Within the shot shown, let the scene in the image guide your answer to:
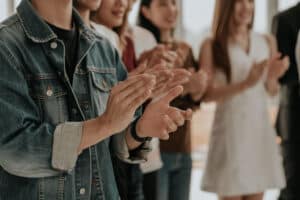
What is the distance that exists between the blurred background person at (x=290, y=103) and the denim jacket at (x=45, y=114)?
1.59m

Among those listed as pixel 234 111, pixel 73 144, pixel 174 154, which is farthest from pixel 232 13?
pixel 73 144

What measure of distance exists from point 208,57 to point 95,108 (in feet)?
4.20

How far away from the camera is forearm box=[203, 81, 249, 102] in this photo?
2150mm

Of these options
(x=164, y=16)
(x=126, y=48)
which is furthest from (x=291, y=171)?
(x=126, y=48)

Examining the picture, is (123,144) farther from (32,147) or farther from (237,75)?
(237,75)

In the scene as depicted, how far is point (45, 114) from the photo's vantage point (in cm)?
93

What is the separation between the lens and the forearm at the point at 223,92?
7.06ft

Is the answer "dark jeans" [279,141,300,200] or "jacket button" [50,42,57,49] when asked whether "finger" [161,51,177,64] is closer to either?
"jacket button" [50,42,57,49]

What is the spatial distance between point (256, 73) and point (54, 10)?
1.32m

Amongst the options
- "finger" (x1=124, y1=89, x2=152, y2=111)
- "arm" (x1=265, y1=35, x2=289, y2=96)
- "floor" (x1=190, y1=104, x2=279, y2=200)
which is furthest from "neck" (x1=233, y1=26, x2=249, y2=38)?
"floor" (x1=190, y1=104, x2=279, y2=200)

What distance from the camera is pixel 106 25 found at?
5.56 ft

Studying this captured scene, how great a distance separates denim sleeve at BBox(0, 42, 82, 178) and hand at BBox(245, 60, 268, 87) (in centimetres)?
137

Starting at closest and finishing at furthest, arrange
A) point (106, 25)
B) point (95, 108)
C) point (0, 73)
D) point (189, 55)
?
point (0, 73), point (95, 108), point (106, 25), point (189, 55)

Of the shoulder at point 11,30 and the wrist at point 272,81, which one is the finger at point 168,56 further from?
the wrist at point 272,81
